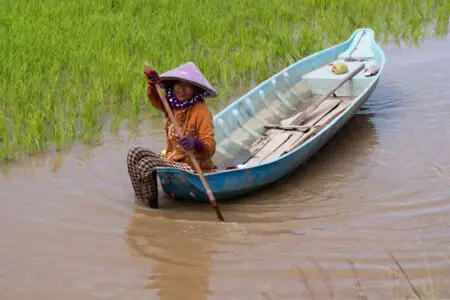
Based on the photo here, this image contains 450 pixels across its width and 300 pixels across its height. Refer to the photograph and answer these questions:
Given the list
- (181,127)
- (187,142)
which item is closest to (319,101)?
(181,127)

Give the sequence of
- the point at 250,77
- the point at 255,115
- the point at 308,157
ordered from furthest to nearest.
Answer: the point at 250,77 → the point at 255,115 → the point at 308,157

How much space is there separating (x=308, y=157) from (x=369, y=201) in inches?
25.5

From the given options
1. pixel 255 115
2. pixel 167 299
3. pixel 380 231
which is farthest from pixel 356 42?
pixel 167 299

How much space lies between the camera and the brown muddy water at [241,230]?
3.25m

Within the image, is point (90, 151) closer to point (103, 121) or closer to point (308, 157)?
point (103, 121)

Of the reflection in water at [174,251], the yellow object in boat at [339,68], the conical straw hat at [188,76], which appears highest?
the conical straw hat at [188,76]

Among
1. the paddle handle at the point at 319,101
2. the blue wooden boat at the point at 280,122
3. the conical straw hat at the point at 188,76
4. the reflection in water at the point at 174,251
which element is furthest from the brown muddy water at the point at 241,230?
the conical straw hat at the point at 188,76

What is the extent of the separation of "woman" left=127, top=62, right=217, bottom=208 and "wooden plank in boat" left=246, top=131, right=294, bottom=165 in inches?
26.4

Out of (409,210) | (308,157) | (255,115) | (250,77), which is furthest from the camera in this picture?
(250,77)

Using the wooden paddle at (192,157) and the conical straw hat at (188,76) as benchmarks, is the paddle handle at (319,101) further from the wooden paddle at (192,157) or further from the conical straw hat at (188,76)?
the wooden paddle at (192,157)

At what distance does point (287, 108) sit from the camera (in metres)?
5.86

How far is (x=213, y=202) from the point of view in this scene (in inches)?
153

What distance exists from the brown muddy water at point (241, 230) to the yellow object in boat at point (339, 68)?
2.81ft

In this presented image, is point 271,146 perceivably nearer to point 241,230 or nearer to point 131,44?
point 241,230
